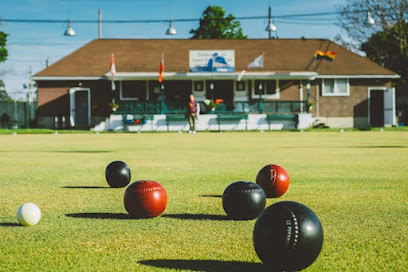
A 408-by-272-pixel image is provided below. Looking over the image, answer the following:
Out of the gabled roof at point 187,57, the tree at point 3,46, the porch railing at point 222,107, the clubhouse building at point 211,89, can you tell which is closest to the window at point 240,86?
the clubhouse building at point 211,89

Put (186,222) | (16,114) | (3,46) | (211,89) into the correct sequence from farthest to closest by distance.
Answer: (3,46), (16,114), (211,89), (186,222)

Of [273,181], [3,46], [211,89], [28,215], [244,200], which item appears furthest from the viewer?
[3,46]

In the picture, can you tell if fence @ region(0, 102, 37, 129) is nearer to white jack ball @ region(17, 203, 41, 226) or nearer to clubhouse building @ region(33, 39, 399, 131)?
clubhouse building @ region(33, 39, 399, 131)

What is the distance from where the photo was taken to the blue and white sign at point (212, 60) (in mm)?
37500

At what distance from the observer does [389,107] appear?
129 ft

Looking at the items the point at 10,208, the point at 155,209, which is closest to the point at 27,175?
the point at 10,208

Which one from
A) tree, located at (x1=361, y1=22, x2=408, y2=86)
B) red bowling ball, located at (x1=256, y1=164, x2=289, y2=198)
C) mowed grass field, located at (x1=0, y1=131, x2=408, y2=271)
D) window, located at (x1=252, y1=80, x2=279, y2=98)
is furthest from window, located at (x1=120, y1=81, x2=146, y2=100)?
red bowling ball, located at (x1=256, y1=164, x2=289, y2=198)

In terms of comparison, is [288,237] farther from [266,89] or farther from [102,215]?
[266,89]

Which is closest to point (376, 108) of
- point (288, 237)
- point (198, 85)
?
point (198, 85)

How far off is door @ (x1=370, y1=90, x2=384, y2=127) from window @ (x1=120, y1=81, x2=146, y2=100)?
1721 centimetres

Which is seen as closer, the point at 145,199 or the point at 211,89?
the point at 145,199

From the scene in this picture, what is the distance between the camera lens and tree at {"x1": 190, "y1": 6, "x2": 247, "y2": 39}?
60.6 metres

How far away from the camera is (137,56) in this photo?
4044 centimetres

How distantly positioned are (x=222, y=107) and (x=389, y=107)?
12265 mm
